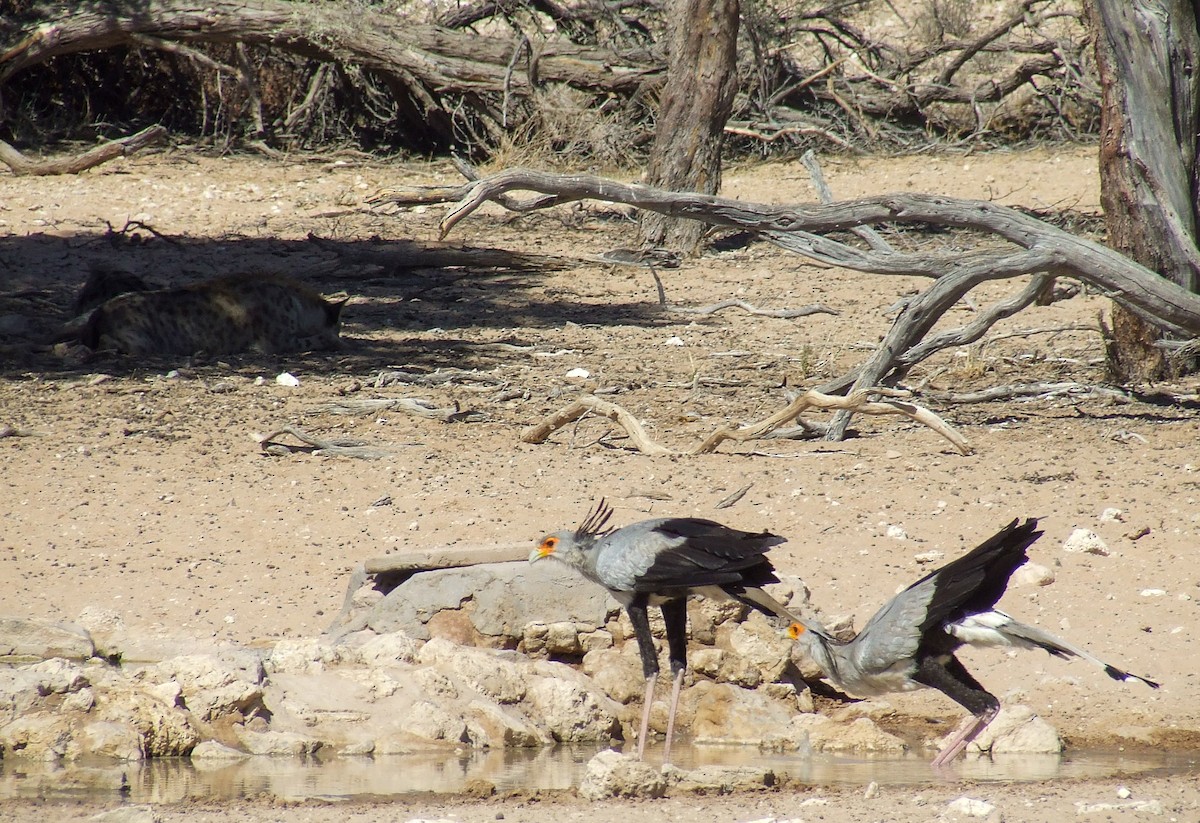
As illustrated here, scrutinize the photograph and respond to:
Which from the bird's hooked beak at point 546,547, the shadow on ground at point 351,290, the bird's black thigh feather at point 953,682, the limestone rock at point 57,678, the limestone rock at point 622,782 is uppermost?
the bird's hooked beak at point 546,547

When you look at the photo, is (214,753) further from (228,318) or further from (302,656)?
(228,318)

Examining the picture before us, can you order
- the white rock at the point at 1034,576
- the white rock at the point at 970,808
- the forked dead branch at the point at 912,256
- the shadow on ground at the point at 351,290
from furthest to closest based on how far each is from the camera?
the shadow on ground at the point at 351,290
the forked dead branch at the point at 912,256
the white rock at the point at 1034,576
the white rock at the point at 970,808

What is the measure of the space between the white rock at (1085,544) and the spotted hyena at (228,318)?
6.20 metres

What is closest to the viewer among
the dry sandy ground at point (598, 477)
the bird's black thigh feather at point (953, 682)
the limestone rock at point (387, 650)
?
the bird's black thigh feather at point (953, 682)

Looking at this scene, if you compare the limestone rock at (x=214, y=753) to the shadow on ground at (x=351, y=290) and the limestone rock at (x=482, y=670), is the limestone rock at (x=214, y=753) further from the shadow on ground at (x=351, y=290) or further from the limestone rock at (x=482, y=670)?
the shadow on ground at (x=351, y=290)

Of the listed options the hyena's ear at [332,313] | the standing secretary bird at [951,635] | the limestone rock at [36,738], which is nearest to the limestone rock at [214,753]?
the limestone rock at [36,738]

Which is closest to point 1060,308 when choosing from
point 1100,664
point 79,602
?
point 1100,664

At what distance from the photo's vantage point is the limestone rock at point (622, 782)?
4273 millimetres

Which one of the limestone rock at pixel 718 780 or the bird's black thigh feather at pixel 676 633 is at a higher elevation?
the bird's black thigh feather at pixel 676 633

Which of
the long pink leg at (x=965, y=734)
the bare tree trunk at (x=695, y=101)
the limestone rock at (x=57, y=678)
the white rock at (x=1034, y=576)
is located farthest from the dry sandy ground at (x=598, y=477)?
the bare tree trunk at (x=695, y=101)

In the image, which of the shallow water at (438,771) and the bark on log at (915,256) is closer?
the shallow water at (438,771)

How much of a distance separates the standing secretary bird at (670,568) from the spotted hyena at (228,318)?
6.18m

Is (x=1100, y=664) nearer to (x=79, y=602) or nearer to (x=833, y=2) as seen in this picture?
(x=79, y=602)

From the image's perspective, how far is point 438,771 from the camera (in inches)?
186
